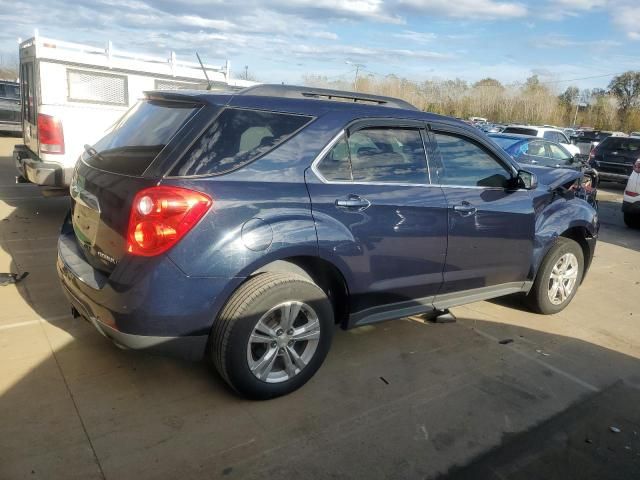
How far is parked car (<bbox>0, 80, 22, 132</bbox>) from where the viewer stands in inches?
655

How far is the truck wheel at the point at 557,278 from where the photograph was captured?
473 cm

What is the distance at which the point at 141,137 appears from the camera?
3205 mm

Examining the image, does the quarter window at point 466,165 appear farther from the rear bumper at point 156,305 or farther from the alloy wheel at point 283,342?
the rear bumper at point 156,305

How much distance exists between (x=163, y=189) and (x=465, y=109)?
212 ft

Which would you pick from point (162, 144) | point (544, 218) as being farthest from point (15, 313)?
point (544, 218)

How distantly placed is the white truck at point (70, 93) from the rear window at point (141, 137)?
2521 millimetres

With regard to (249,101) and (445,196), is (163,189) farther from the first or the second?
(445,196)

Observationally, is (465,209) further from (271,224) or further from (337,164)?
(271,224)

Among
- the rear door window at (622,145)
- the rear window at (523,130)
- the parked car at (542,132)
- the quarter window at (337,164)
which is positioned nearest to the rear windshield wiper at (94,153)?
the quarter window at (337,164)

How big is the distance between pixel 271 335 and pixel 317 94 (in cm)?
158

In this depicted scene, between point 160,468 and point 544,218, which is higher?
point 544,218

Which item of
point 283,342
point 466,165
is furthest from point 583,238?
point 283,342

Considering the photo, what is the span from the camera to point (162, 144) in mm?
2961

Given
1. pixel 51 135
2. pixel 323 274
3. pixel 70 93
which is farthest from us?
pixel 70 93
